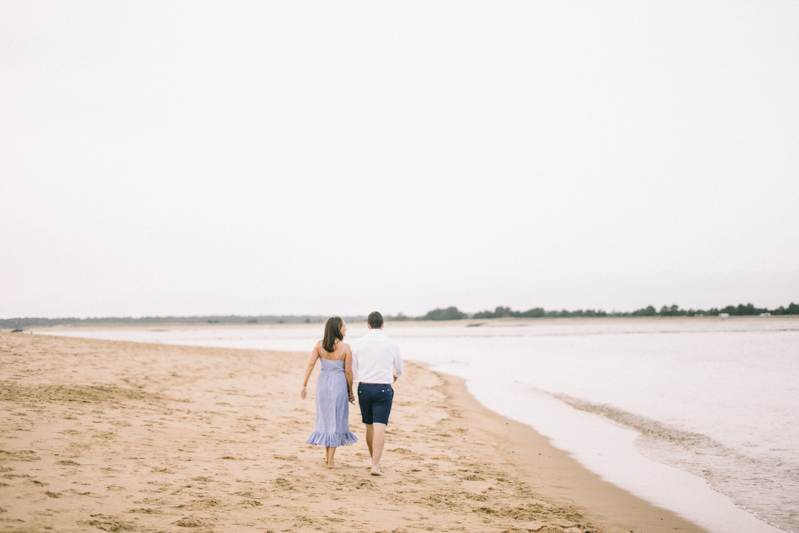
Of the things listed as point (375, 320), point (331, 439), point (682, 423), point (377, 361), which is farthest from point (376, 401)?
point (682, 423)

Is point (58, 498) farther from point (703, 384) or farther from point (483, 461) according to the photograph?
point (703, 384)

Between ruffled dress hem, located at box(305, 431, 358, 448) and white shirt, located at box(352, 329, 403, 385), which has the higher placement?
white shirt, located at box(352, 329, 403, 385)

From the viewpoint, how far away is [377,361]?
637 cm

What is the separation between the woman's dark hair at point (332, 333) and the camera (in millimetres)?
6430

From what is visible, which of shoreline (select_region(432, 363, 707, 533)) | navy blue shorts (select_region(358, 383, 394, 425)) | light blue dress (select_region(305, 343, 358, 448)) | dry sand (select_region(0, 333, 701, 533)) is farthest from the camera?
light blue dress (select_region(305, 343, 358, 448))

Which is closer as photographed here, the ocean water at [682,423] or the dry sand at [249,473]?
the dry sand at [249,473]

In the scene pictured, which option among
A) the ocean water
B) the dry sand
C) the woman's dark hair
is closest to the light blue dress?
the woman's dark hair

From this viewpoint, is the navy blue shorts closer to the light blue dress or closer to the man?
the man

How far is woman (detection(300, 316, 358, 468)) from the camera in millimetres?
6422

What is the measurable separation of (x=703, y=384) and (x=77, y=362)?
19377mm

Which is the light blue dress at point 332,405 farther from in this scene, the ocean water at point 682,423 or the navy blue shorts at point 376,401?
the ocean water at point 682,423

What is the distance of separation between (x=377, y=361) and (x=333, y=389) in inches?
27.1

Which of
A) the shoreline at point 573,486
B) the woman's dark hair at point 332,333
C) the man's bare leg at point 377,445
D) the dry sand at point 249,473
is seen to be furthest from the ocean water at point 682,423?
the woman's dark hair at point 332,333

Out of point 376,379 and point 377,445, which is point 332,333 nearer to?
point 376,379
